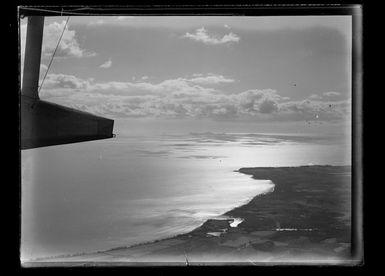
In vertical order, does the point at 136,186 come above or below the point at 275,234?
above

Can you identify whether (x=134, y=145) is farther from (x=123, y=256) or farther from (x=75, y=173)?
(x=123, y=256)

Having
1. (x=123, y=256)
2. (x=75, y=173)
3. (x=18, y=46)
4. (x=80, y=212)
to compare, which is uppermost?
(x=18, y=46)

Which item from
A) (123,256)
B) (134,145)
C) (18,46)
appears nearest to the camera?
(18,46)
